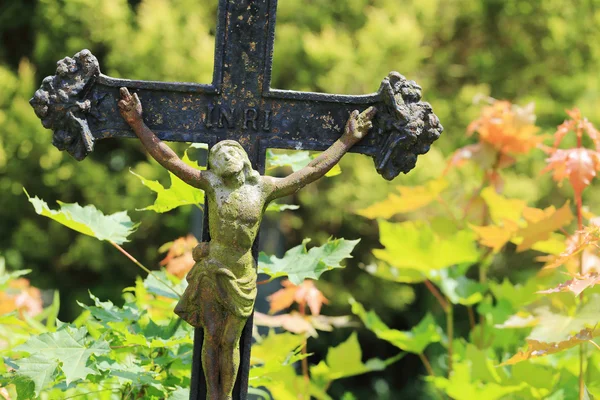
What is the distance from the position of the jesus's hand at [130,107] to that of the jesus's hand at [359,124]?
47 centimetres

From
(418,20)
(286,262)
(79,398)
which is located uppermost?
(418,20)

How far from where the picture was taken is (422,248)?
2484mm

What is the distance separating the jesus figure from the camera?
1.69 metres

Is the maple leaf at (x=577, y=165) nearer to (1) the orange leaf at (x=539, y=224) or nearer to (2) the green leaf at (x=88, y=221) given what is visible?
(1) the orange leaf at (x=539, y=224)

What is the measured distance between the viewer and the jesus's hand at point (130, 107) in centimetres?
178

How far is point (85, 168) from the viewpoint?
15.2 ft

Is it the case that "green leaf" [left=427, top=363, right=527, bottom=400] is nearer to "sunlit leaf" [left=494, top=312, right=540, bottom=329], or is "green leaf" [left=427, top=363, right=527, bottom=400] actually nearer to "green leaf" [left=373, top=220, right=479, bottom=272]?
"sunlit leaf" [left=494, top=312, right=540, bottom=329]

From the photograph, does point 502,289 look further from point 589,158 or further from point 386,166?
point 386,166

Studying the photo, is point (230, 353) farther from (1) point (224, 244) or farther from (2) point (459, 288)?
(2) point (459, 288)

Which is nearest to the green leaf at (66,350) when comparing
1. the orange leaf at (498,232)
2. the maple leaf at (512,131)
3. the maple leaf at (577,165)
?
the orange leaf at (498,232)

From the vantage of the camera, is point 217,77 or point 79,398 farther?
point 79,398

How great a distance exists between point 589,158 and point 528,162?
2.68 m

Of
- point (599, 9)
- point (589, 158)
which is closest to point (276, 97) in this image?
point (589, 158)

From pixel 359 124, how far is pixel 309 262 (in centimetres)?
38
